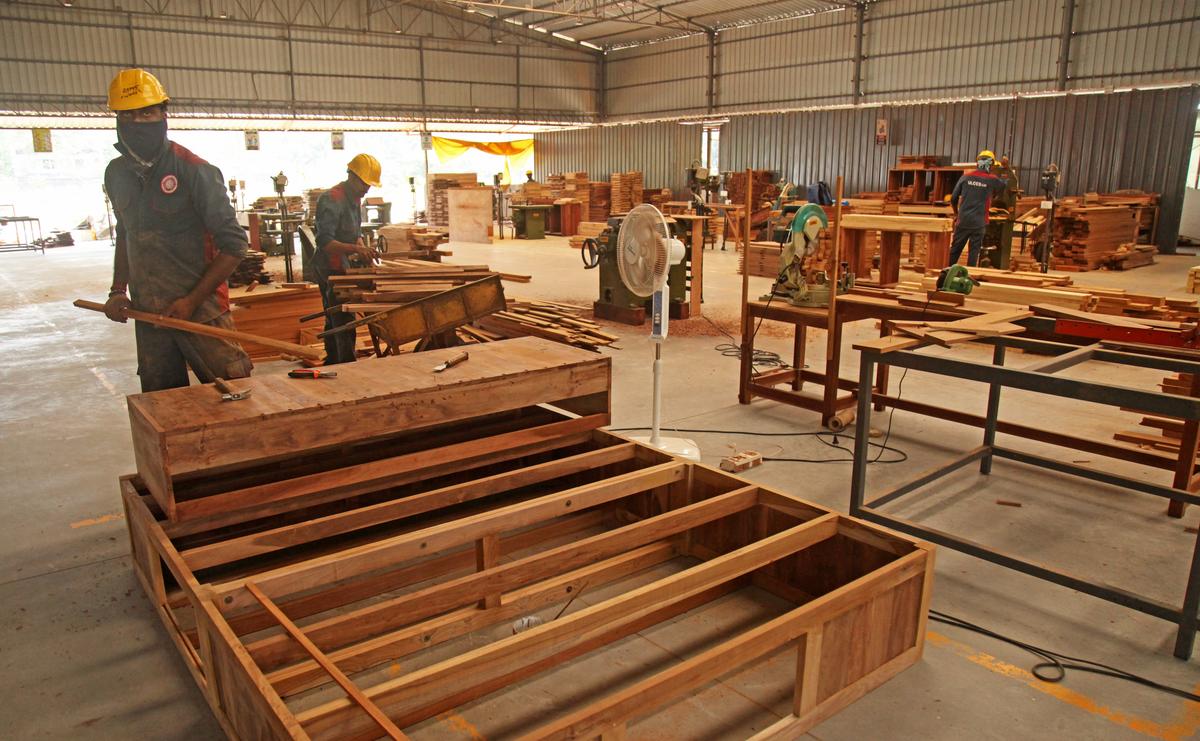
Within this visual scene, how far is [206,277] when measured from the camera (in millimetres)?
3766

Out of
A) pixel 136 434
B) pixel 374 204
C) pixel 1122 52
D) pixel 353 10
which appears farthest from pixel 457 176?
pixel 136 434

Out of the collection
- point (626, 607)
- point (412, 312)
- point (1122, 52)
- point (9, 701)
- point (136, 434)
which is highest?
point (1122, 52)

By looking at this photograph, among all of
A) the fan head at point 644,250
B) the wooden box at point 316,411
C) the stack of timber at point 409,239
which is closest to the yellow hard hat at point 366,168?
the fan head at point 644,250

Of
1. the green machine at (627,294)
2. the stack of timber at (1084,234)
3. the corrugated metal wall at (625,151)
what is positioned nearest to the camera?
the green machine at (627,294)

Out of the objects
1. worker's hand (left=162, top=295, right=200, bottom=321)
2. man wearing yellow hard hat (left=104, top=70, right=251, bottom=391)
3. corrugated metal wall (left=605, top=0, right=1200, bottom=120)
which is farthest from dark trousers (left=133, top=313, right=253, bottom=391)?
corrugated metal wall (left=605, top=0, right=1200, bottom=120)

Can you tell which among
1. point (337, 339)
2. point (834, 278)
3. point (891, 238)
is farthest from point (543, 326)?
point (891, 238)

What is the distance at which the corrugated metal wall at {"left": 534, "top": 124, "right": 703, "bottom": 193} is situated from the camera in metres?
22.9

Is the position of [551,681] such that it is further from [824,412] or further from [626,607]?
[824,412]

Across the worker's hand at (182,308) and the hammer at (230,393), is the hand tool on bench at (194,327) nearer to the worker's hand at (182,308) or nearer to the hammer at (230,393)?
the worker's hand at (182,308)

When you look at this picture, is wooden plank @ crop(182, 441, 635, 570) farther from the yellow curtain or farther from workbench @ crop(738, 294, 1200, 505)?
the yellow curtain

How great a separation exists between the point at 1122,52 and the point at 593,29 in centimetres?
1441

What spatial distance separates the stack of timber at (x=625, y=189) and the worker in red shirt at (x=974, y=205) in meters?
12.6

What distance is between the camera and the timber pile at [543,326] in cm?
657

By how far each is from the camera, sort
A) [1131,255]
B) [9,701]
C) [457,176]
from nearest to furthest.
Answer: [9,701], [1131,255], [457,176]
